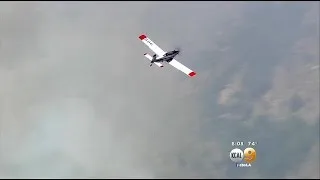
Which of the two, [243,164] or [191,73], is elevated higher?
[191,73]

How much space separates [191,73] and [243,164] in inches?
1911

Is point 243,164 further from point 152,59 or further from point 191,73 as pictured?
point 152,59

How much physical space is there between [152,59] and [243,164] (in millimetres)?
64242

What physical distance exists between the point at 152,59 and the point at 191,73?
19236 mm

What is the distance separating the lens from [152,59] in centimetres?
19888

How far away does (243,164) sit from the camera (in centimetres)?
19875

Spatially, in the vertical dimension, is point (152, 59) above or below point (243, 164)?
above

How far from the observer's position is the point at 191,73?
195875 millimetres

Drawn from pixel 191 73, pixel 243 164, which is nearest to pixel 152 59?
pixel 191 73
